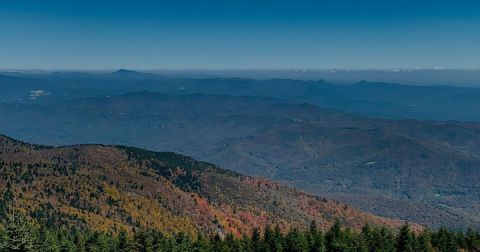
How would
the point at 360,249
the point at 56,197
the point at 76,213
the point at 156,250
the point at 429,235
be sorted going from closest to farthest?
the point at 156,250 < the point at 360,249 < the point at 429,235 < the point at 76,213 < the point at 56,197

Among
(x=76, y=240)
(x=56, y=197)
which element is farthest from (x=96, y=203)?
(x=76, y=240)

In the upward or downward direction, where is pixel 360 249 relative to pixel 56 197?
upward

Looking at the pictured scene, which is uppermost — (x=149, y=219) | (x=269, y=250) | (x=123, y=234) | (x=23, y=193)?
(x=123, y=234)

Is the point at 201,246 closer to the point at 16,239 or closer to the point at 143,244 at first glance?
the point at 143,244

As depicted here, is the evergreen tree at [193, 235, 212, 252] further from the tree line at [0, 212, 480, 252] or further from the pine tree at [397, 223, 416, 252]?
the pine tree at [397, 223, 416, 252]

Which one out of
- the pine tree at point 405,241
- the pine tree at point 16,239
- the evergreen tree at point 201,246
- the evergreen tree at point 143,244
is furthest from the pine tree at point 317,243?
the pine tree at point 16,239

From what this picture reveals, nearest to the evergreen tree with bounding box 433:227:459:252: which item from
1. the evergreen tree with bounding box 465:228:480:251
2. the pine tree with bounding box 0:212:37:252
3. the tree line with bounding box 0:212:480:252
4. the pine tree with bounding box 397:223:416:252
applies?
the tree line with bounding box 0:212:480:252

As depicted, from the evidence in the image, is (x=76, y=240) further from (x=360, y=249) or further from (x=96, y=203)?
(x=96, y=203)

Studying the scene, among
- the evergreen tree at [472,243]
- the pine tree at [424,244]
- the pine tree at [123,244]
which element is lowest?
the evergreen tree at [472,243]

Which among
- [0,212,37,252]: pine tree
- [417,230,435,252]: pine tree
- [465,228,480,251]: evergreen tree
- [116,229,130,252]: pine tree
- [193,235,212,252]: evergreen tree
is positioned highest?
[0,212,37,252]: pine tree

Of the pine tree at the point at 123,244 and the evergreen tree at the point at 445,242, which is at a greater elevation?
the pine tree at the point at 123,244

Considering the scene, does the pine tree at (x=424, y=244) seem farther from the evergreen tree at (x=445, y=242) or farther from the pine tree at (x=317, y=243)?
the pine tree at (x=317, y=243)
